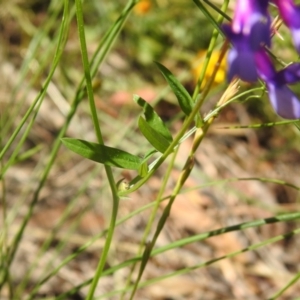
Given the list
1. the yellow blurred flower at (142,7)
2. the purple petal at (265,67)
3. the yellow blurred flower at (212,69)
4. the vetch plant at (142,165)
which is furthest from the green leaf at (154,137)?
the yellow blurred flower at (142,7)

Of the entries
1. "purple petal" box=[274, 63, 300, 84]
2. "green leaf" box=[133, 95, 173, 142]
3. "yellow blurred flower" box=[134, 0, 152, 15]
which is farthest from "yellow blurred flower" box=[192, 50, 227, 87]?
"purple petal" box=[274, 63, 300, 84]

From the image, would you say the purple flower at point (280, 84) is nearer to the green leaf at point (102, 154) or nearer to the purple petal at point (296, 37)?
the purple petal at point (296, 37)

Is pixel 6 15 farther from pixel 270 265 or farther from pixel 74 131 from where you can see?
pixel 270 265

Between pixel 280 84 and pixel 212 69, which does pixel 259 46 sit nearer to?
pixel 280 84

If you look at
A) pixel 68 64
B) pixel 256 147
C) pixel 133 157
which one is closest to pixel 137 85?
pixel 68 64

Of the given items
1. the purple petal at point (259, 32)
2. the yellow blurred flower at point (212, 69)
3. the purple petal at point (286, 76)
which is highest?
the yellow blurred flower at point (212, 69)
